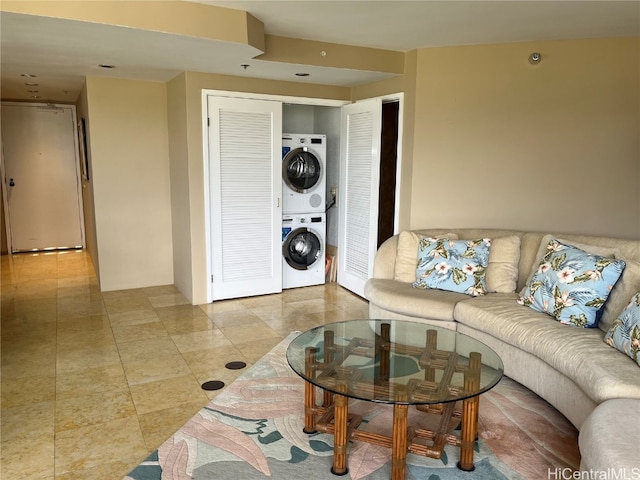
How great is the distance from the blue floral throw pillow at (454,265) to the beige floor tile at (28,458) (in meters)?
2.45

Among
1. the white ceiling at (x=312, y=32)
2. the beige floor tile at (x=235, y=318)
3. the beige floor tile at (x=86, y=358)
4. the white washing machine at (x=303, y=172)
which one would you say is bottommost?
the beige floor tile at (x=86, y=358)

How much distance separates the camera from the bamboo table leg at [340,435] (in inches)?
83.7

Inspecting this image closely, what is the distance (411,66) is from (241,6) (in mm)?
1679

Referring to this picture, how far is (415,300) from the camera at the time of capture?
3340mm

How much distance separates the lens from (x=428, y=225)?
13.9 ft

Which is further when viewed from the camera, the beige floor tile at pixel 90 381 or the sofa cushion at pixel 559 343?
the beige floor tile at pixel 90 381

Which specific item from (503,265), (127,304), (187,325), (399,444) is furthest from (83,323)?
(503,265)

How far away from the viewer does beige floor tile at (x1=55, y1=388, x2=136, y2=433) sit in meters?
2.58

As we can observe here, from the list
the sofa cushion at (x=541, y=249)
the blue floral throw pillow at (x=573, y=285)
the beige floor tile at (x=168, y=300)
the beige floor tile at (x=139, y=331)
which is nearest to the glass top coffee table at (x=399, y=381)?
the blue floral throw pillow at (x=573, y=285)

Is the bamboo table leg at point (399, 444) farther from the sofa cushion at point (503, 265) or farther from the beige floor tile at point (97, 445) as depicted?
the sofa cushion at point (503, 265)

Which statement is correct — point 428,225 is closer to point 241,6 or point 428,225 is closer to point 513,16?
point 513,16

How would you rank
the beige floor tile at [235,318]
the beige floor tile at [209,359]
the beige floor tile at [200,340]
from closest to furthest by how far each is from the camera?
the beige floor tile at [209,359], the beige floor tile at [200,340], the beige floor tile at [235,318]

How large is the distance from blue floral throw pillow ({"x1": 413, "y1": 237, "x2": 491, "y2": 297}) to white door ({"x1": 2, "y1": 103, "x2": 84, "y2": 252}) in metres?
5.49

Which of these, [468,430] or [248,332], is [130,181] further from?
[468,430]
